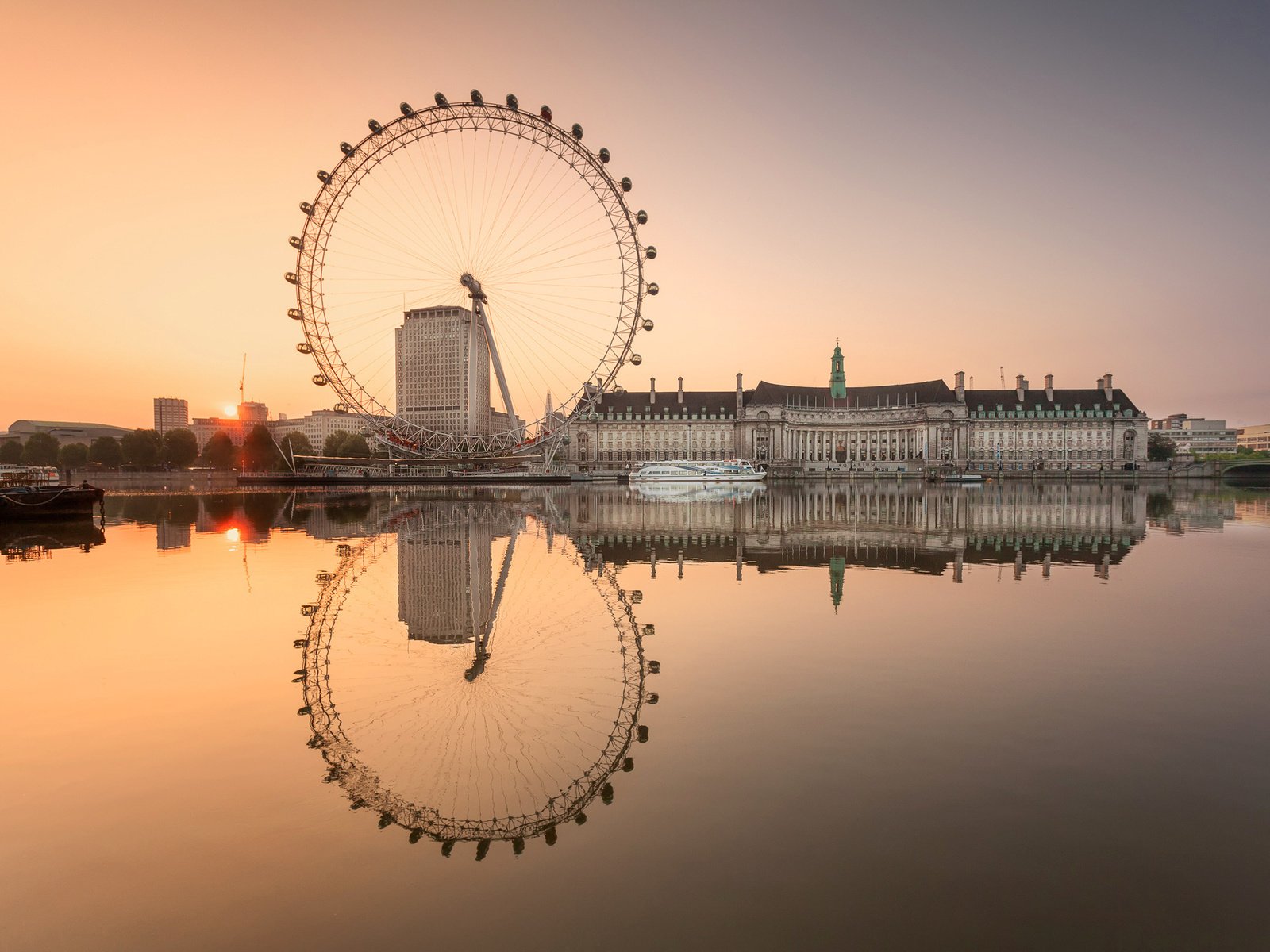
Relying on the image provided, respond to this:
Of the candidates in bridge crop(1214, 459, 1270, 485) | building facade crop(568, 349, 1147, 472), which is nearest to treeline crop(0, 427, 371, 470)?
building facade crop(568, 349, 1147, 472)

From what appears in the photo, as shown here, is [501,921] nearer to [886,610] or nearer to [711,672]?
[711,672]

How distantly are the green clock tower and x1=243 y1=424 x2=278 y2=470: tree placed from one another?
110 m

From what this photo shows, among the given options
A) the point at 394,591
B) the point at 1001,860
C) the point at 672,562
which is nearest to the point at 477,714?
the point at 1001,860

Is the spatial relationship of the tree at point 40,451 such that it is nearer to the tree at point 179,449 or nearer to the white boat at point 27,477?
the tree at point 179,449

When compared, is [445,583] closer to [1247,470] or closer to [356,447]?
[356,447]

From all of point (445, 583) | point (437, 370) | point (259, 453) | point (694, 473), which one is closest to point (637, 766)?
point (445, 583)

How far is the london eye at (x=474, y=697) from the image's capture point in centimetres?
652

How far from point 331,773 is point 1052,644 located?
10.7m

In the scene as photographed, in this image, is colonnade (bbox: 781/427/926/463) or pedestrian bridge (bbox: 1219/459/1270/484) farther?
colonnade (bbox: 781/427/926/463)

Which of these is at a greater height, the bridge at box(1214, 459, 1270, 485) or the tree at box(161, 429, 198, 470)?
the tree at box(161, 429, 198, 470)

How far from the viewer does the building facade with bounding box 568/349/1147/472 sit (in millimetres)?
135625

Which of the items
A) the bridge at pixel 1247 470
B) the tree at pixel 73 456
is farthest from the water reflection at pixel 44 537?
the bridge at pixel 1247 470

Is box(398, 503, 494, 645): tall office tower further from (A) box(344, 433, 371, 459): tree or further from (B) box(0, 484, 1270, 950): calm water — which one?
(A) box(344, 433, 371, 459): tree

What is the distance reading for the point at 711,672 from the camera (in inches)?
395
